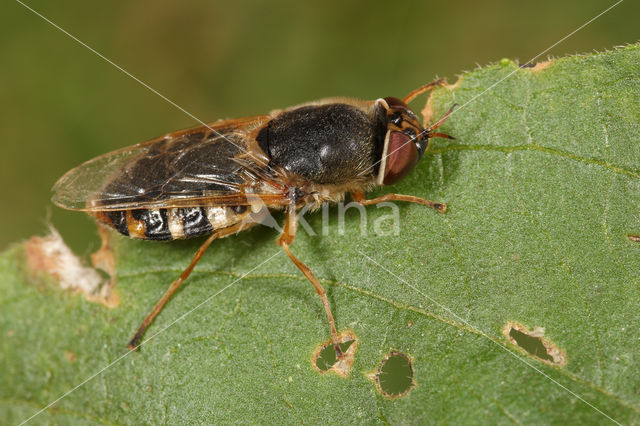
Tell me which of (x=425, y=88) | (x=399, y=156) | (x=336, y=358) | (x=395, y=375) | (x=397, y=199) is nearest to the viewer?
(x=395, y=375)

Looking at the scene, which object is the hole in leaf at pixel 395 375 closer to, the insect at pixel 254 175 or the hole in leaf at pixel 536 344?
the hole in leaf at pixel 536 344

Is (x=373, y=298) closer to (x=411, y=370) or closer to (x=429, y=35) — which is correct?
(x=411, y=370)

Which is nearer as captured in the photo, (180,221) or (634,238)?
(634,238)

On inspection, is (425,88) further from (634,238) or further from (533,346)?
(533,346)

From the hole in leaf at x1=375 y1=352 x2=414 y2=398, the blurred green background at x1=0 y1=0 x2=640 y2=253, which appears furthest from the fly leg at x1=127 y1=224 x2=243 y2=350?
the blurred green background at x1=0 y1=0 x2=640 y2=253

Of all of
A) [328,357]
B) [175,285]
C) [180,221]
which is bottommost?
[328,357]

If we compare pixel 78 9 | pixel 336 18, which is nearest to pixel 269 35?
pixel 336 18

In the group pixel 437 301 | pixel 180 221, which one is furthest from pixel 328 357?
pixel 180 221
